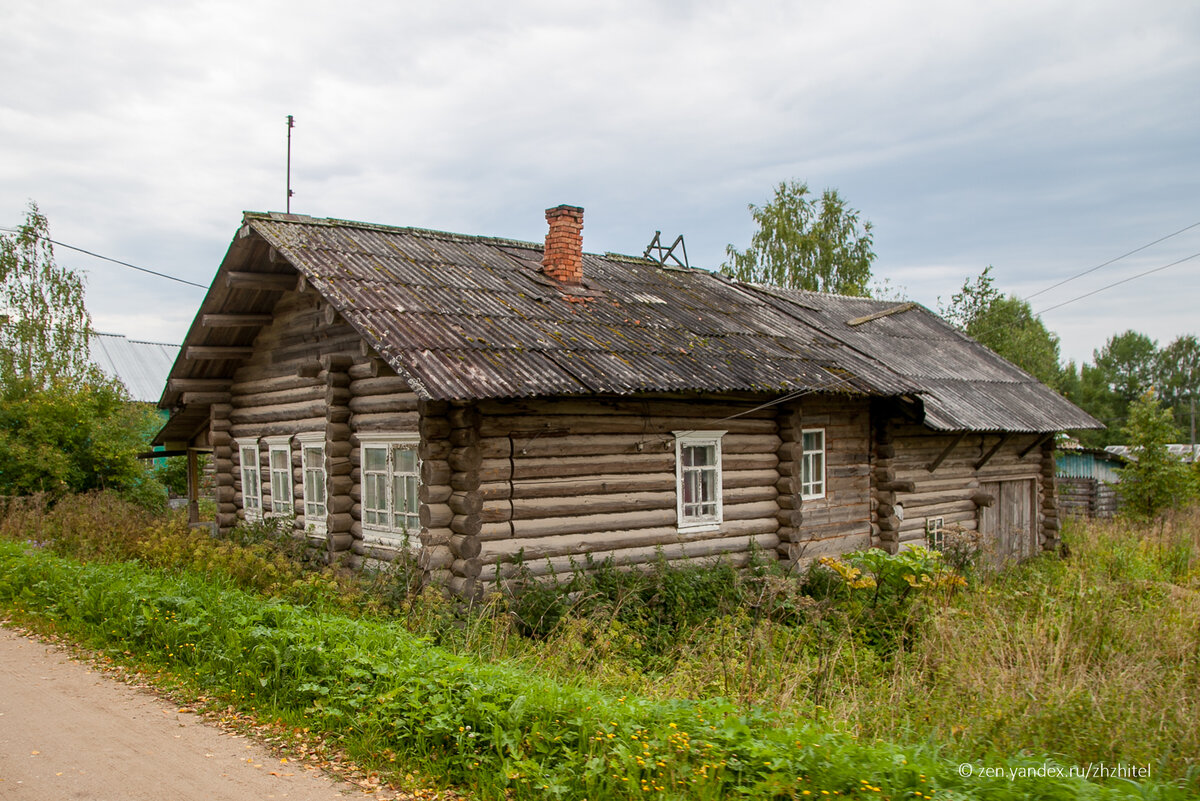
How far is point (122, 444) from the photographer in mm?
18094

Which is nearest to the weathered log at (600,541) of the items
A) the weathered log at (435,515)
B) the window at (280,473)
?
the weathered log at (435,515)

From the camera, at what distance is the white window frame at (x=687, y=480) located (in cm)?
1089

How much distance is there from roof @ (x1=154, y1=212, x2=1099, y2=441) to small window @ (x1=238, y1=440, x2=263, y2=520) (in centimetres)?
141

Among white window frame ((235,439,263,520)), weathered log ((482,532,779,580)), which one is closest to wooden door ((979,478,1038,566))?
weathered log ((482,532,779,580))

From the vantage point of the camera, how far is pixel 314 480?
12117mm

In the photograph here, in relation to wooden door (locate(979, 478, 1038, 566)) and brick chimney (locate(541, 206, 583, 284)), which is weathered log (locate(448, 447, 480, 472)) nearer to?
brick chimney (locate(541, 206, 583, 284))

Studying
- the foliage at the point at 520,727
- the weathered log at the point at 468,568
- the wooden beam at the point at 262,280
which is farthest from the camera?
the wooden beam at the point at 262,280

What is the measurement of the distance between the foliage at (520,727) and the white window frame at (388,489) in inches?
101

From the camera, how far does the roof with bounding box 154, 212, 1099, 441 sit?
9336mm

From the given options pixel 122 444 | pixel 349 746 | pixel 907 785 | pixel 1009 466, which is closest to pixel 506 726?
pixel 349 746

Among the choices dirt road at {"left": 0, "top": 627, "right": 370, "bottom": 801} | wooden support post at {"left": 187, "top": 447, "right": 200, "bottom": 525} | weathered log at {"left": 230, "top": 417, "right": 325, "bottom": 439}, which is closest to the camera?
dirt road at {"left": 0, "top": 627, "right": 370, "bottom": 801}

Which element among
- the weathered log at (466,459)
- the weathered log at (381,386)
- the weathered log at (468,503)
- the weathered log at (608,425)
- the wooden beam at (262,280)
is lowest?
the weathered log at (468,503)

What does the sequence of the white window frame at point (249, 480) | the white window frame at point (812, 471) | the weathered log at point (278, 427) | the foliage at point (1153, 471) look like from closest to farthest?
the weathered log at point (278, 427) → the white window frame at point (812, 471) → the white window frame at point (249, 480) → the foliage at point (1153, 471)

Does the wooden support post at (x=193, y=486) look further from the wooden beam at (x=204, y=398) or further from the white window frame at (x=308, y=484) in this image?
the white window frame at (x=308, y=484)
